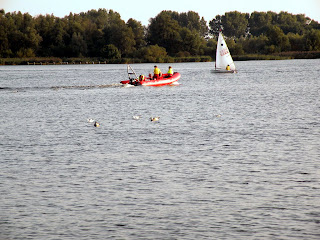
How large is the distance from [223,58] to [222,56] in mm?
919

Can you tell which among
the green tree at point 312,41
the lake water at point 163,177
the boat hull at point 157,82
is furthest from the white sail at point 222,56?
the green tree at point 312,41

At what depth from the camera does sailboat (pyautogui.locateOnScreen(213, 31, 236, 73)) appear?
244 feet

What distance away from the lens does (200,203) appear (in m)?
13.9

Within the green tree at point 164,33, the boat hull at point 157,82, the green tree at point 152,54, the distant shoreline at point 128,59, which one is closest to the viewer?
the boat hull at point 157,82

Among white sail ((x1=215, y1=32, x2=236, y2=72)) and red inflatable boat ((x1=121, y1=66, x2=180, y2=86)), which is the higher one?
white sail ((x1=215, y1=32, x2=236, y2=72))

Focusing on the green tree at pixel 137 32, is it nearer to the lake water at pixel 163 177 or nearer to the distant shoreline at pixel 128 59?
the distant shoreline at pixel 128 59

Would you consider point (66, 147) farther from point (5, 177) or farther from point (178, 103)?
point (178, 103)

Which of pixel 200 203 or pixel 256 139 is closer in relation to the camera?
pixel 200 203

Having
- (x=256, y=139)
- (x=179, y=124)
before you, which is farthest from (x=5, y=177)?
(x=179, y=124)

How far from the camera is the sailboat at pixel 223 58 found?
2923 inches

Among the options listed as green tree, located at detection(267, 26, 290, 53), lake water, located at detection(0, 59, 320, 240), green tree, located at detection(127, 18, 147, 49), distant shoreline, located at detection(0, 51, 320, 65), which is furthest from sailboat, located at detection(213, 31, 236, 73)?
green tree, located at detection(127, 18, 147, 49)

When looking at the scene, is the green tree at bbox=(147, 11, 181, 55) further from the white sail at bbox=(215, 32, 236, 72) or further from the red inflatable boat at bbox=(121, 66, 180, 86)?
the red inflatable boat at bbox=(121, 66, 180, 86)

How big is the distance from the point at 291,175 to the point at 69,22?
15621 centimetres

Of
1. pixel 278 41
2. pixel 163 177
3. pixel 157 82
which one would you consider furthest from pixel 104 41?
pixel 163 177
